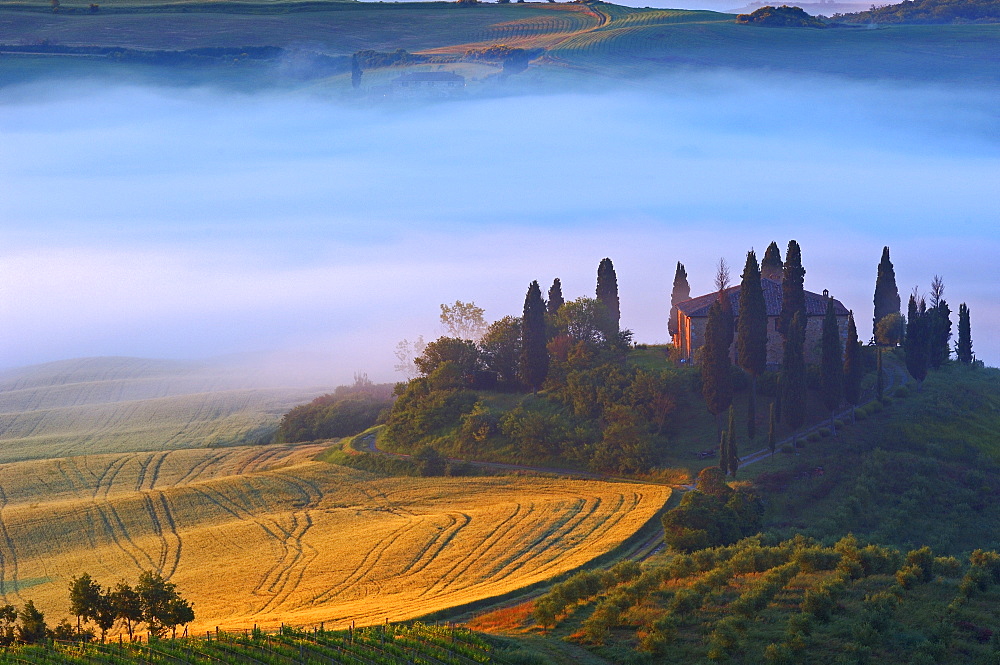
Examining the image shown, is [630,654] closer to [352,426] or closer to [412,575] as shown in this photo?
[412,575]

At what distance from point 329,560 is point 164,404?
90.9 meters

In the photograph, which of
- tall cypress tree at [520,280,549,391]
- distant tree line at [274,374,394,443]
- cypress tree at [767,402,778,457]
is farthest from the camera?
distant tree line at [274,374,394,443]

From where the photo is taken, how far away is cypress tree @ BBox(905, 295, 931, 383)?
8219cm

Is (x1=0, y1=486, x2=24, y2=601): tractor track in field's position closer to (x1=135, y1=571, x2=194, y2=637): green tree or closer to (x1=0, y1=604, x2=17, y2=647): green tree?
(x1=0, y1=604, x2=17, y2=647): green tree

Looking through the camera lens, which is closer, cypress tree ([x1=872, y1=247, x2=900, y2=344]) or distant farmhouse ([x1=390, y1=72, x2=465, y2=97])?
cypress tree ([x1=872, y1=247, x2=900, y2=344])

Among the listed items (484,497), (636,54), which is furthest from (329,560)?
(636,54)

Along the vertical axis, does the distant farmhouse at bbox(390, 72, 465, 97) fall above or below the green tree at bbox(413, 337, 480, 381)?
above

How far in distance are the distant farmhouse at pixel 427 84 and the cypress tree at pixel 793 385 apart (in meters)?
→ 118

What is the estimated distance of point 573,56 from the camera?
189 m

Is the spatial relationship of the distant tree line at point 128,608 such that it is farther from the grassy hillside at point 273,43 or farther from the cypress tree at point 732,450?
the grassy hillside at point 273,43

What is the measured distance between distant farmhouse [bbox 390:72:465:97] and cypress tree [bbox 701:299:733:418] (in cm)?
11437

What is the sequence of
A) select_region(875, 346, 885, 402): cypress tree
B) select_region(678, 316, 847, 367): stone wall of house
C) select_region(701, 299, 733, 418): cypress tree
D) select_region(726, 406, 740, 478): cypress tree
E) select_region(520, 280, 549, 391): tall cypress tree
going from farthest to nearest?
select_region(520, 280, 549, 391): tall cypress tree → select_region(678, 316, 847, 367): stone wall of house → select_region(875, 346, 885, 402): cypress tree → select_region(701, 299, 733, 418): cypress tree → select_region(726, 406, 740, 478): cypress tree

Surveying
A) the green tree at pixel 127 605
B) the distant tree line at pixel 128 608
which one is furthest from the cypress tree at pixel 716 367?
the green tree at pixel 127 605

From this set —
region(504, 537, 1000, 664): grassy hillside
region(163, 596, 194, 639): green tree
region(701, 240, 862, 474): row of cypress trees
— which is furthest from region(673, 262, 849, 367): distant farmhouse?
region(163, 596, 194, 639): green tree
